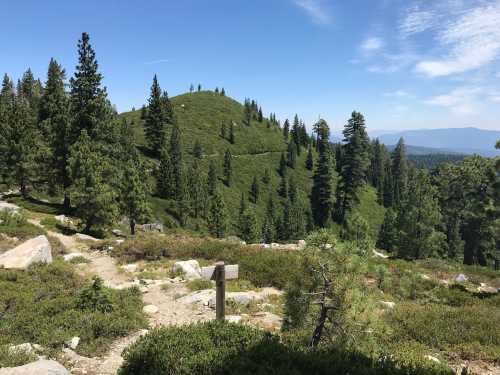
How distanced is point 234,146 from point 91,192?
329 ft

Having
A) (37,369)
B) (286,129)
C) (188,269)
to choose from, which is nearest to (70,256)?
(188,269)

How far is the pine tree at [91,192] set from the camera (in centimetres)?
2367

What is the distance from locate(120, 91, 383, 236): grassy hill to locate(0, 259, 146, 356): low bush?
173 ft

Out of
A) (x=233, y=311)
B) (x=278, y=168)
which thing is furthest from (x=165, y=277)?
(x=278, y=168)

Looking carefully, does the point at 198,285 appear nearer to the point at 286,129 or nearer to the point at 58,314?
the point at 58,314

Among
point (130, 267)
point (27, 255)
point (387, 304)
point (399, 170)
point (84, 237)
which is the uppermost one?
point (399, 170)

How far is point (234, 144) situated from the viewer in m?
124

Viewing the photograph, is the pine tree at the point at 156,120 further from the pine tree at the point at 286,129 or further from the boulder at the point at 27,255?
the pine tree at the point at 286,129

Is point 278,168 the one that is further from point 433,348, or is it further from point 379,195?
point 433,348

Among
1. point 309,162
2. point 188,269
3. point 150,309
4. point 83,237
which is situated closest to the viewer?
point 150,309

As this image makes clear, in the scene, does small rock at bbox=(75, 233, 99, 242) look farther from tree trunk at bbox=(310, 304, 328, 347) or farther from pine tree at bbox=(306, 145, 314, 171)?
pine tree at bbox=(306, 145, 314, 171)

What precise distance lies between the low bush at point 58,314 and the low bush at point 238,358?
178 centimetres

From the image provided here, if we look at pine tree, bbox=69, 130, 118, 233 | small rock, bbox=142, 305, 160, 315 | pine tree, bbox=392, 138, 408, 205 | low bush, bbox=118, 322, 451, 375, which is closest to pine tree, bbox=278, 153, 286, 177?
pine tree, bbox=392, 138, 408, 205

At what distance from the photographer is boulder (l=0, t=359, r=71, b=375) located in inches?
244
